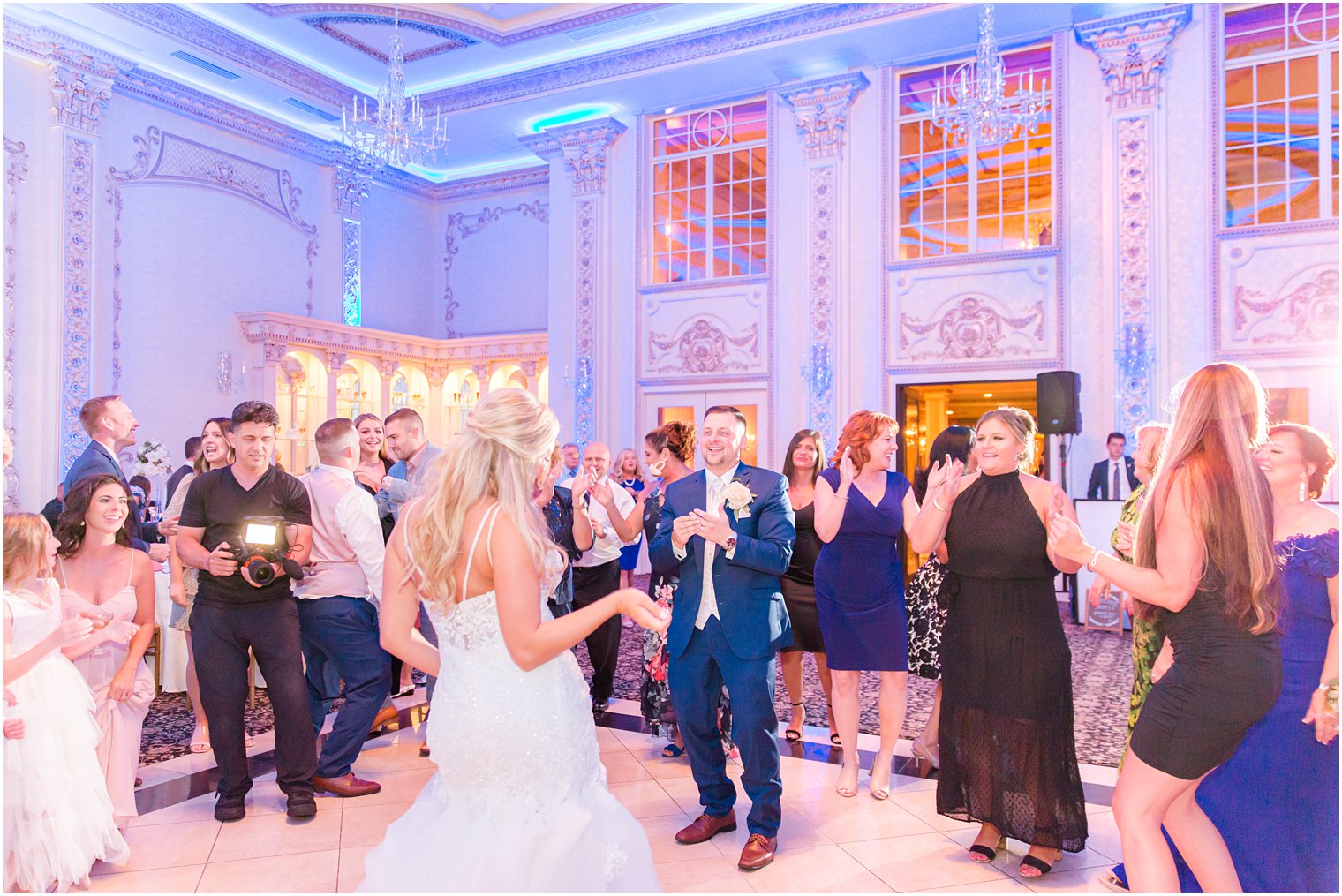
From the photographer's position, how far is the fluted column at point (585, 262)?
11203 millimetres

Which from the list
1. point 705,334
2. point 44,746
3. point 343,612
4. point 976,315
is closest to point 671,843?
point 343,612

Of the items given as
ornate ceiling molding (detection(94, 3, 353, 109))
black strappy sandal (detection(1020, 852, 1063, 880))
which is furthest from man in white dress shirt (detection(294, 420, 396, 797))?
ornate ceiling molding (detection(94, 3, 353, 109))

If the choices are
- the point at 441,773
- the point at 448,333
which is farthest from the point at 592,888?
the point at 448,333

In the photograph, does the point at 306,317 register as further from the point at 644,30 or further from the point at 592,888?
the point at 592,888

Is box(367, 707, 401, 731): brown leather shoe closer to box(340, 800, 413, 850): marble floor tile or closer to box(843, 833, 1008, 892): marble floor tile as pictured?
box(340, 800, 413, 850): marble floor tile

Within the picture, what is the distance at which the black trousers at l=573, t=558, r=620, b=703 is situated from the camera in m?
4.98

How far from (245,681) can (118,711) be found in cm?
42

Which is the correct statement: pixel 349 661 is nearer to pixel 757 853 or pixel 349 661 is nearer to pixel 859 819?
pixel 757 853

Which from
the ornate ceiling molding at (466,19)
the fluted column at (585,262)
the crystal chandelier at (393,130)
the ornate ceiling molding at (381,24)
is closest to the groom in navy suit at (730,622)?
the crystal chandelier at (393,130)

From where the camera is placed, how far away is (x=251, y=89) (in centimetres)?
1078

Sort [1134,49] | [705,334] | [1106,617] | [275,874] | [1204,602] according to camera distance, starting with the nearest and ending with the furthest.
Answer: [1204,602]
[275,874]
[1106,617]
[1134,49]
[705,334]

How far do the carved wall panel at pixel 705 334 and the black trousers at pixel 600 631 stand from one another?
5760mm

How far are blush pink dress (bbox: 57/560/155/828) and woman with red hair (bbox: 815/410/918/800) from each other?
263 centimetres

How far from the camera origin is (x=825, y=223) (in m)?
10.0
